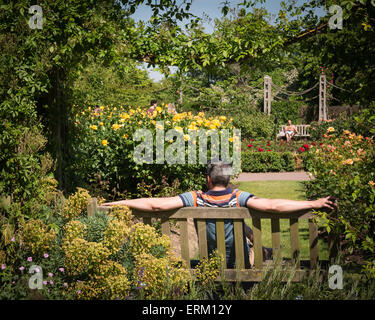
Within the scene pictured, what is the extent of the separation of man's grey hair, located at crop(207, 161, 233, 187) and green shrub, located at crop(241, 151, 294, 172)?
30.7 feet

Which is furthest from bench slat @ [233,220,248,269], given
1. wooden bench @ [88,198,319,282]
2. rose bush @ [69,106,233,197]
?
rose bush @ [69,106,233,197]

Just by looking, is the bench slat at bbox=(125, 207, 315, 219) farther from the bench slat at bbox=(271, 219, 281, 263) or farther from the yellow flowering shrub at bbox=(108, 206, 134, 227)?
the yellow flowering shrub at bbox=(108, 206, 134, 227)

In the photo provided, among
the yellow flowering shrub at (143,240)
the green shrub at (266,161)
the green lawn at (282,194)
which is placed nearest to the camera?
the yellow flowering shrub at (143,240)

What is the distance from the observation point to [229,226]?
3129 millimetres

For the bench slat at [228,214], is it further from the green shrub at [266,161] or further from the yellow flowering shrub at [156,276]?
the green shrub at [266,161]

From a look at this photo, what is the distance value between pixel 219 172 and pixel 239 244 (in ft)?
1.84

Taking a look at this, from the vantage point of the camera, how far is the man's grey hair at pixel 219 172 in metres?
3.07

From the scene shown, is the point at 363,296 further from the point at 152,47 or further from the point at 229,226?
the point at 152,47

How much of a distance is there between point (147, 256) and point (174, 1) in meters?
2.68

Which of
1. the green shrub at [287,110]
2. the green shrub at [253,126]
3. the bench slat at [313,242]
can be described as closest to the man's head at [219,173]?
the bench slat at [313,242]

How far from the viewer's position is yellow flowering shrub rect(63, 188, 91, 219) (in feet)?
10.6

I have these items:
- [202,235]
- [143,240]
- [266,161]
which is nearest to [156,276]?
[143,240]

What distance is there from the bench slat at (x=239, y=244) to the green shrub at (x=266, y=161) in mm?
9466

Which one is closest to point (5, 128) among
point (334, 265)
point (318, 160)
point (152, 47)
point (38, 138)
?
point (38, 138)
